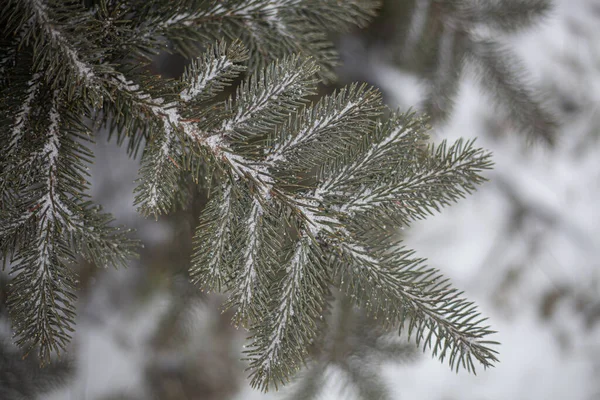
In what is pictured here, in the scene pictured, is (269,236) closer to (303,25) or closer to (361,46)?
(303,25)

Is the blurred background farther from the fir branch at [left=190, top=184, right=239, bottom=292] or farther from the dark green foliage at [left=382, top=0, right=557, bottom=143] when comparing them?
the fir branch at [left=190, top=184, right=239, bottom=292]

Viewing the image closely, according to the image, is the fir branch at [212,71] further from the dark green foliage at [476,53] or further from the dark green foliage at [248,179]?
the dark green foliage at [476,53]

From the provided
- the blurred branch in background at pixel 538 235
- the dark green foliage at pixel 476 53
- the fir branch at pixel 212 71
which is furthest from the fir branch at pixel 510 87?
the fir branch at pixel 212 71

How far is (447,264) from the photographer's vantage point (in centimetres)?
128

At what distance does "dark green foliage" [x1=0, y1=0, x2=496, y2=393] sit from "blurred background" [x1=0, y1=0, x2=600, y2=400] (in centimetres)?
40

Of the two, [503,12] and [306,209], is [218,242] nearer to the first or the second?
[306,209]

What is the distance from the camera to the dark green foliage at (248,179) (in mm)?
425

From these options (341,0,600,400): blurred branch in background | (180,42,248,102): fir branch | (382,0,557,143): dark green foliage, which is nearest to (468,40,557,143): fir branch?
(382,0,557,143): dark green foliage

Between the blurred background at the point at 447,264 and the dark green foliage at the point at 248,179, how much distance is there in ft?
1.31

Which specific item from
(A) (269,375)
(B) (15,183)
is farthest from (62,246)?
(A) (269,375)

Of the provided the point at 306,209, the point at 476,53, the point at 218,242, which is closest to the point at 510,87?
the point at 476,53

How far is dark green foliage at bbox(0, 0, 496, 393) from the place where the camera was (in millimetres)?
425

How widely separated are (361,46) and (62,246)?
3.19 ft

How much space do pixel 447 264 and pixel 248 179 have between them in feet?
3.53
